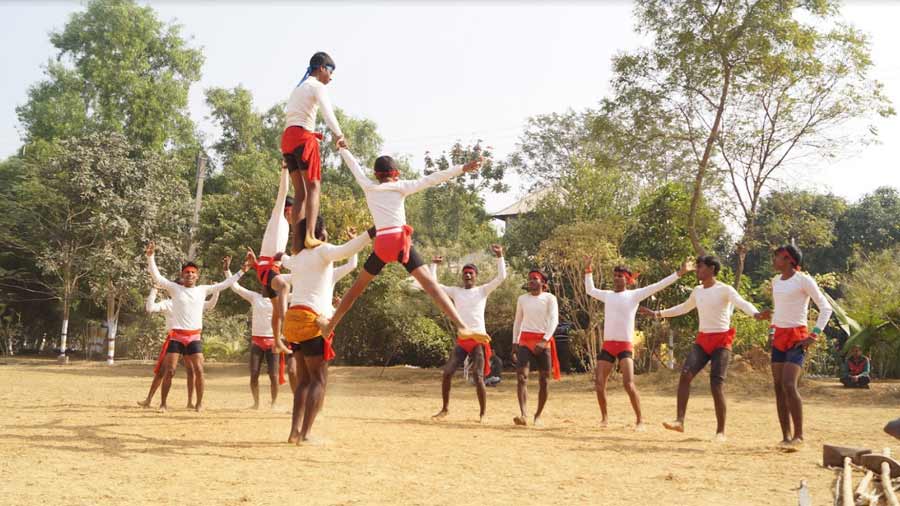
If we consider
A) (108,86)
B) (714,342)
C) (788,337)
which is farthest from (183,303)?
(108,86)

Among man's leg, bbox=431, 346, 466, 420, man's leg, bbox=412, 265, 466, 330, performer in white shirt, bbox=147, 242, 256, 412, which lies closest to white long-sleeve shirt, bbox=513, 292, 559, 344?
man's leg, bbox=431, 346, 466, 420

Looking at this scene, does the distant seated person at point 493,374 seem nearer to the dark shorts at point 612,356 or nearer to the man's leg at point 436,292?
the dark shorts at point 612,356

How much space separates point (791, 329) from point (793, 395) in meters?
0.74

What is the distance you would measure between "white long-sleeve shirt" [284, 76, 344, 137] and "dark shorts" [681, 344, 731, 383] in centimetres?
515

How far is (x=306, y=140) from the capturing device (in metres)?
8.42

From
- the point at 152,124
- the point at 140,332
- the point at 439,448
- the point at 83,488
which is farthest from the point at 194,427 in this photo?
the point at 152,124

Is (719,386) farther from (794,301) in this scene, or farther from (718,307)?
(794,301)

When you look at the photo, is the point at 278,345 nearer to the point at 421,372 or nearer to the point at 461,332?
the point at 461,332

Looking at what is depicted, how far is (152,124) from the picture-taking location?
3888 cm

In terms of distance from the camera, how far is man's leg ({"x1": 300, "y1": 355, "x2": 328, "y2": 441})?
315 inches

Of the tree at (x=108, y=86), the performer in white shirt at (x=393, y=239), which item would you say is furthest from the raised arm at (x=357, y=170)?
the tree at (x=108, y=86)

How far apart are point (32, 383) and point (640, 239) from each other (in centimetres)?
1602

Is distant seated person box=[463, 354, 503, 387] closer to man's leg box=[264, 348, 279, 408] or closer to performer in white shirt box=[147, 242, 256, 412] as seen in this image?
man's leg box=[264, 348, 279, 408]

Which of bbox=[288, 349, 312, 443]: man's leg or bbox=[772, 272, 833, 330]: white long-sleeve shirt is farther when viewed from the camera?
bbox=[772, 272, 833, 330]: white long-sleeve shirt
